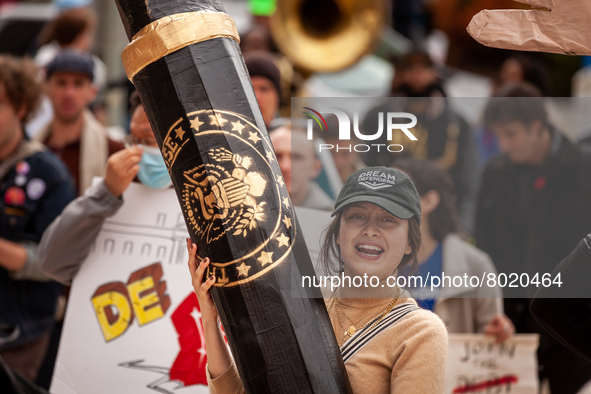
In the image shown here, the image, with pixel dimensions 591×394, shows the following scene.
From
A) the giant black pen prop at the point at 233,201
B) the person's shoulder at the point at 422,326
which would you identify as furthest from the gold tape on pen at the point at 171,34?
the person's shoulder at the point at 422,326

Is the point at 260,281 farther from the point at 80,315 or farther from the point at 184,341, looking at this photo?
the point at 80,315

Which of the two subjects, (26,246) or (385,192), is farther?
(26,246)

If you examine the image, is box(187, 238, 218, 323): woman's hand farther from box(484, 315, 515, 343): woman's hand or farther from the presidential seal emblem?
box(484, 315, 515, 343): woman's hand

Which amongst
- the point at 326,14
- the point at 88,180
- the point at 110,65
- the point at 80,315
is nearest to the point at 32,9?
the point at 110,65

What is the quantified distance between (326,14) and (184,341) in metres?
7.19

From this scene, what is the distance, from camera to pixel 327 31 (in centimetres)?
855

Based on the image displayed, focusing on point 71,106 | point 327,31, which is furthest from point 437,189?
point 327,31

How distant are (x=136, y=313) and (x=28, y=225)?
1.21 m

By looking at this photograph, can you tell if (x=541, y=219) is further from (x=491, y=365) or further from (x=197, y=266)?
(x=197, y=266)

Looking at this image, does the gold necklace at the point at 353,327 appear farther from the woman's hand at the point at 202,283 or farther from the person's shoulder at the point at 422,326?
the woman's hand at the point at 202,283

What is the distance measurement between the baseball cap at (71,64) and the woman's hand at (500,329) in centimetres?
306

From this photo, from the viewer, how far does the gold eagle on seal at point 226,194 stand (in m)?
1.46

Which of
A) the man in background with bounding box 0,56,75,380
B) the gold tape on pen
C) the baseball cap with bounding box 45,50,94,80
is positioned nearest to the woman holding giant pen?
the gold tape on pen

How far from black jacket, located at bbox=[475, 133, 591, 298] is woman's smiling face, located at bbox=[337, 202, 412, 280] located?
0.33 meters
